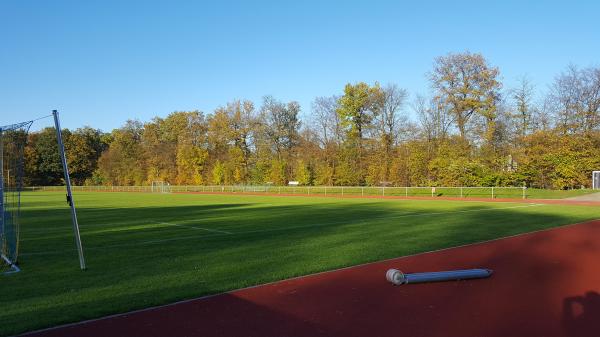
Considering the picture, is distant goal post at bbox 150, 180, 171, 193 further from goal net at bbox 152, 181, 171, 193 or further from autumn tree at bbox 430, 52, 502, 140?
autumn tree at bbox 430, 52, 502, 140

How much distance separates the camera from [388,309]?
6.26 metres

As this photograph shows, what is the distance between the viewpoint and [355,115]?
201 ft

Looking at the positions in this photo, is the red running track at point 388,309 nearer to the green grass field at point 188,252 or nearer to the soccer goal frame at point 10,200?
the green grass field at point 188,252

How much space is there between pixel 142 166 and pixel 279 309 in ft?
271

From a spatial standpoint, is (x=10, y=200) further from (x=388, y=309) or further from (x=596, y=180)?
(x=596, y=180)

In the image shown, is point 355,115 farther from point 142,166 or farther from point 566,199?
point 142,166

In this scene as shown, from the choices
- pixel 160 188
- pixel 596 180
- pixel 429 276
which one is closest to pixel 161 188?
pixel 160 188

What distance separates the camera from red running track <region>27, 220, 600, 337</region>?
543cm

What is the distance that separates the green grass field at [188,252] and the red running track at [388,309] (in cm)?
69

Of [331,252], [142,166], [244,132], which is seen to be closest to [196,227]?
[331,252]

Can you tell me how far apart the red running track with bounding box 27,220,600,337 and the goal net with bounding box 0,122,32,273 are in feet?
19.6

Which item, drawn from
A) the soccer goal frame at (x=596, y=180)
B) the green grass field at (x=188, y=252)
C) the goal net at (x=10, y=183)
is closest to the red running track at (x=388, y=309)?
the green grass field at (x=188, y=252)

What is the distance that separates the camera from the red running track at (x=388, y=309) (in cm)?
543

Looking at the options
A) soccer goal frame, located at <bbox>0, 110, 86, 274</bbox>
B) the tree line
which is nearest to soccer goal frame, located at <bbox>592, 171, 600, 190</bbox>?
the tree line
